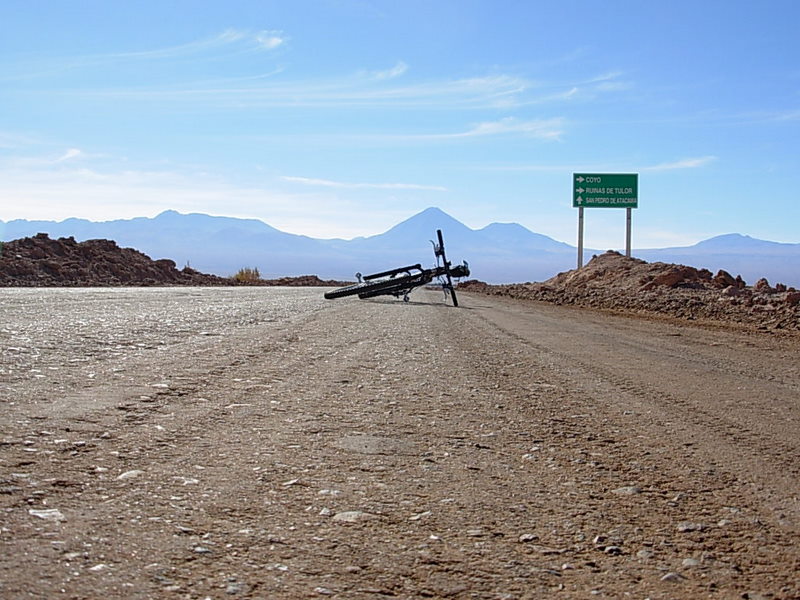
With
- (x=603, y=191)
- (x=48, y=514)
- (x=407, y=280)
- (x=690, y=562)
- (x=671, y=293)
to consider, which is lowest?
(x=690, y=562)

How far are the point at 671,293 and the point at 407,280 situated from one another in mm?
8217

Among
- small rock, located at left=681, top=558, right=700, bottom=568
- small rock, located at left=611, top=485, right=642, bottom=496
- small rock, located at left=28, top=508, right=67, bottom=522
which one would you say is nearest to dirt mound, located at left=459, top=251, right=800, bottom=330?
small rock, located at left=611, top=485, right=642, bottom=496

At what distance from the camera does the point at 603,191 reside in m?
40.2

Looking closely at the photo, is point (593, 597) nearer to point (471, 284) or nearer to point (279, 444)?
point (279, 444)

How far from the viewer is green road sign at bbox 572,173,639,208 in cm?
3994

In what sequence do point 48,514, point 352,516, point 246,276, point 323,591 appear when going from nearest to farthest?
1. point 323,591
2. point 48,514
3. point 352,516
4. point 246,276

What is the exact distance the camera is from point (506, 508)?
3453 mm

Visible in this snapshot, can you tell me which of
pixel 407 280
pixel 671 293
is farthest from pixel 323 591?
pixel 671 293

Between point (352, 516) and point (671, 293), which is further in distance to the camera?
point (671, 293)

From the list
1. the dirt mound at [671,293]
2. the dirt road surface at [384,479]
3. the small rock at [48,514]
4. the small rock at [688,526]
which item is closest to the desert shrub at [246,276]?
the dirt mound at [671,293]

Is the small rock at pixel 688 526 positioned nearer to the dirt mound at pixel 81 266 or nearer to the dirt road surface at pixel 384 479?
the dirt road surface at pixel 384 479

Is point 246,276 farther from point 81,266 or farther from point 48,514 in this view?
point 48,514

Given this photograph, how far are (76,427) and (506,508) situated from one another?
8.05 feet

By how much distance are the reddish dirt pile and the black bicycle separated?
11.7m
